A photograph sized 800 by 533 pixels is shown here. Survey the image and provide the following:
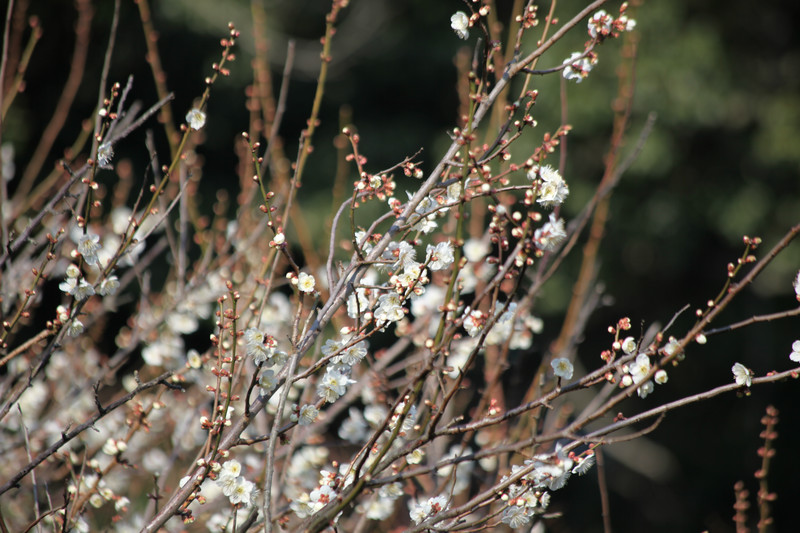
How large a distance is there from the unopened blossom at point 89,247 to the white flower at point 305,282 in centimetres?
40

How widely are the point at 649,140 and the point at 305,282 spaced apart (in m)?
6.04

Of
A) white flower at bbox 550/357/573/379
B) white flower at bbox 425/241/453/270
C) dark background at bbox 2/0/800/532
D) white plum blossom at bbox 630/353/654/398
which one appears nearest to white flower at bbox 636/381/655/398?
white plum blossom at bbox 630/353/654/398

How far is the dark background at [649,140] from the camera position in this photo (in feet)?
21.2

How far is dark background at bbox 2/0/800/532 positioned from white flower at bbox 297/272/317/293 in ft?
15.6

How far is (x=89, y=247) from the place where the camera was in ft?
4.09

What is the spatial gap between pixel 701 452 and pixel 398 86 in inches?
236

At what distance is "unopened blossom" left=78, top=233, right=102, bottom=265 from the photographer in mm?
1233

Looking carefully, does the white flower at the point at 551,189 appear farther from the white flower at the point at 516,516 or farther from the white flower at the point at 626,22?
the white flower at the point at 516,516

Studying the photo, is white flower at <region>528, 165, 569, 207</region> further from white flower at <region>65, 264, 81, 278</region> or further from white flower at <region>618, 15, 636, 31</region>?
white flower at <region>65, 264, 81, 278</region>

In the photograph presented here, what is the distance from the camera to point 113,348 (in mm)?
7137

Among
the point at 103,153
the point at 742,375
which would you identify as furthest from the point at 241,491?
the point at 742,375

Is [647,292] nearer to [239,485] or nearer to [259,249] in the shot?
[259,249]

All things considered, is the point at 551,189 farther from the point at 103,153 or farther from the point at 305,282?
the point at 103,153

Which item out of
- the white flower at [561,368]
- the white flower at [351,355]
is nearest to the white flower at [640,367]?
the white flower at [561,368]
